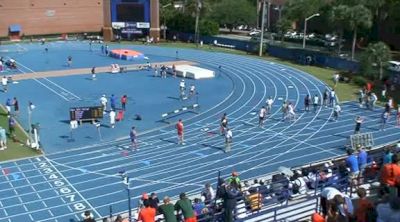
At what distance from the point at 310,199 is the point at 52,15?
7253cm

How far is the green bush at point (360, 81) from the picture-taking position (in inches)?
1852

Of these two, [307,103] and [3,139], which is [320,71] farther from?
[3,139]

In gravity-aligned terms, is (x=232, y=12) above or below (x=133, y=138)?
above

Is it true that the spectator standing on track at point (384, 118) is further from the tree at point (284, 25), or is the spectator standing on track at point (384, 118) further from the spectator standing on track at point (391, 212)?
the tree at point (284, 25)

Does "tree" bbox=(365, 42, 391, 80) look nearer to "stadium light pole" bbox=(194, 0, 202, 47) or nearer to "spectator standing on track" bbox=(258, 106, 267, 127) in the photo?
"spectator standing on track" bbox=(258, 106, 267, 127)

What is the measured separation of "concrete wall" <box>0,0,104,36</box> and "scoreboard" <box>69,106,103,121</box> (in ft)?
161

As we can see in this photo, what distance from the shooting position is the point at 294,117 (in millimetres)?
35875

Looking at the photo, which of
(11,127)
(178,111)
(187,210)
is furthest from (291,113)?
(187,210)

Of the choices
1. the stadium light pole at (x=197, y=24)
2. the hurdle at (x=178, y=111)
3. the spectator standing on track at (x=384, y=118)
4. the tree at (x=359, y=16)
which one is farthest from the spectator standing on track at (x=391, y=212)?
the stadium light pole at (x=197, y=24)

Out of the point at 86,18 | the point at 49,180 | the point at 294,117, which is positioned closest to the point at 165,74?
the point at 294,117

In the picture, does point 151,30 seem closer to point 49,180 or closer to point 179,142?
point 179,142

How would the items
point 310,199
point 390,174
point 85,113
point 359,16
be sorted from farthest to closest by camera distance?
point 359,16
point 85,113
point 310,199
point 390,174

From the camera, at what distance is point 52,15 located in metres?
80.4

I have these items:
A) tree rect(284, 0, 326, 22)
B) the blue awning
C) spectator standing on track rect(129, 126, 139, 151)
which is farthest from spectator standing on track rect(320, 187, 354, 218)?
Result: the blue awning
